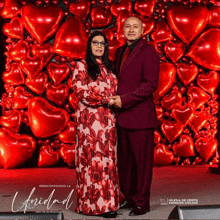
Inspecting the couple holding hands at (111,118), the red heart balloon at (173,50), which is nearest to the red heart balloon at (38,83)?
the red heart balloon at (173,50)

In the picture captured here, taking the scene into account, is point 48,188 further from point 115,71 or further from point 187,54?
point 187,54

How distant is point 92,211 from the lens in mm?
1979

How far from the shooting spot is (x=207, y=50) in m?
3.68

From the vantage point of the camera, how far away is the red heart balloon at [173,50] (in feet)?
12.2

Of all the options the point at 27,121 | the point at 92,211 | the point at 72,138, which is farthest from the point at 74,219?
the point at 27,121

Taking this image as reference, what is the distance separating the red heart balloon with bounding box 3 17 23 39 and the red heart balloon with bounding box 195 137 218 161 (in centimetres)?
225

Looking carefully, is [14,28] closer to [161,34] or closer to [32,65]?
[32,65]

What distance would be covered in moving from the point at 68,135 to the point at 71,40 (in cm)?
99

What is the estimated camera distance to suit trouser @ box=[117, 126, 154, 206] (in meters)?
2.10

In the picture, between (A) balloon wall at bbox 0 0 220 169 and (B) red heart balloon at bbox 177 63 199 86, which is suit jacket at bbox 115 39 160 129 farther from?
(B) red heart balloon at bbox 177 63 199 86

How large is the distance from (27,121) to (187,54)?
6.15ft

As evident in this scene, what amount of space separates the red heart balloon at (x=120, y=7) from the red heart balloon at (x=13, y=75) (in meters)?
1.18

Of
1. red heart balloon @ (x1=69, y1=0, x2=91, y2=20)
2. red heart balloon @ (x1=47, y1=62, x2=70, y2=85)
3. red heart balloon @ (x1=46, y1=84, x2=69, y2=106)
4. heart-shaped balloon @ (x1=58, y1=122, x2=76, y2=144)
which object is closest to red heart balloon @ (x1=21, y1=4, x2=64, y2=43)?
red heart balloon @ (x1=69, y1=0, x2=91, y2=20)

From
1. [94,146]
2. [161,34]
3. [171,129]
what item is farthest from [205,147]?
[94,146]
